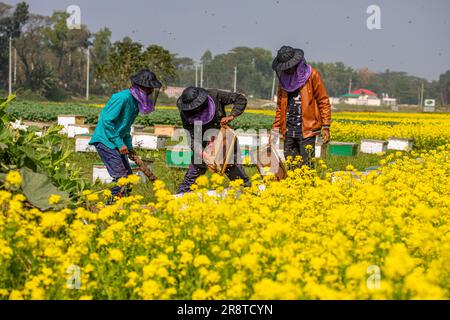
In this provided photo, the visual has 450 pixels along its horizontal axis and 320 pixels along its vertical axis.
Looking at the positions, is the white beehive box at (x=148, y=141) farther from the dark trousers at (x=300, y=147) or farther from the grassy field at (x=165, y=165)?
the dark trousers at (x=300, y=147)

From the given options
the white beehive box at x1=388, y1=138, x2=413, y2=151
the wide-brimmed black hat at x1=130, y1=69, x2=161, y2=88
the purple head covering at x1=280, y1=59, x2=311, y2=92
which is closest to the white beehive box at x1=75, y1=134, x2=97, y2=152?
the purple head covering at x1=280, y1=59, x2=311, y2=92

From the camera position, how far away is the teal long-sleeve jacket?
617cm

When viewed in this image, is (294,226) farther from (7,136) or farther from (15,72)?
(15,72)

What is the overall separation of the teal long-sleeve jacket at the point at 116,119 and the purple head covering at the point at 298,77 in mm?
1845

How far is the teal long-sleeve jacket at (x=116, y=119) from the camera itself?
6.17 meters

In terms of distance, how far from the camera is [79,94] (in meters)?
71.5

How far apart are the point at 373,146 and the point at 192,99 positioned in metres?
9.53

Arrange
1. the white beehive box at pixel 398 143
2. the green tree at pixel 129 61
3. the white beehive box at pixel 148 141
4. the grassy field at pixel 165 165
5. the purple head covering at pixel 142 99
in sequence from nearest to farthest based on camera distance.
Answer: the purple head covering at pixel 142 99 < the grassy field at pixel 165 165 < the white beehive box at pixel 148 141 < the white beehive box at pixel 398 143 < the green tree at pixel 129 61

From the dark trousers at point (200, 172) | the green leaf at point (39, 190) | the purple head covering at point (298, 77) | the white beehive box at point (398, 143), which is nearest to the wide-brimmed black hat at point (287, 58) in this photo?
the purple head covering at point (298, 77)

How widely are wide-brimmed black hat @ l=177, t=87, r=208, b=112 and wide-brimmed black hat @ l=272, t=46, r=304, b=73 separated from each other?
3.34 feet

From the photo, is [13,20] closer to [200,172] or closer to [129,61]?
[129,61]

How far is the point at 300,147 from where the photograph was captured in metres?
7.45

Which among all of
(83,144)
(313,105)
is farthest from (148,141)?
(313,105)

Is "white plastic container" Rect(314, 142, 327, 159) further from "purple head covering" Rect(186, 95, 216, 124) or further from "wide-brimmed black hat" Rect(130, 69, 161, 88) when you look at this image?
"wide-brimmed black hat" Rect(130, 69, 161, 88)
